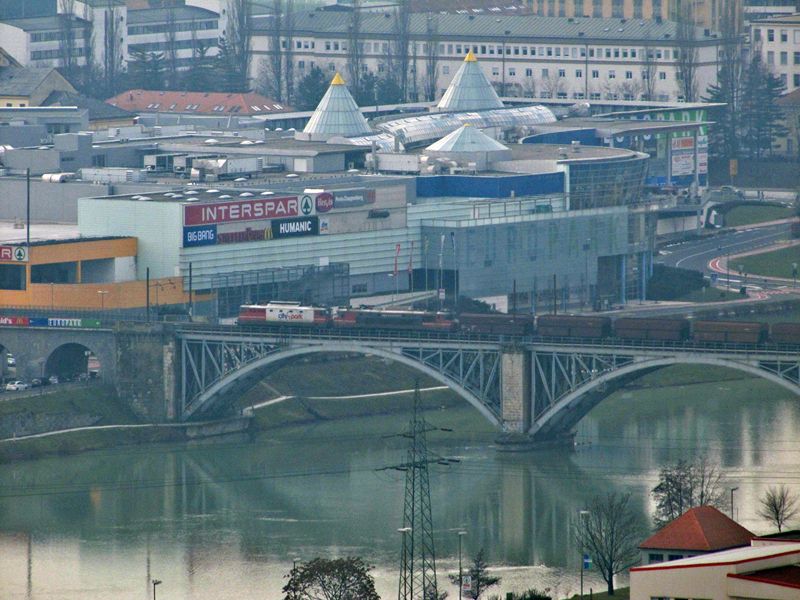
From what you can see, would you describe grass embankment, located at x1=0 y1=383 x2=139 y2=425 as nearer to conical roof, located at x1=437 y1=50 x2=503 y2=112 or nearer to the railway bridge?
the railway bridge

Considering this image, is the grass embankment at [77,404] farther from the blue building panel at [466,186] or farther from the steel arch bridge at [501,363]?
the blue building panel at [466,186]

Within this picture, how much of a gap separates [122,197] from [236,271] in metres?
8.20

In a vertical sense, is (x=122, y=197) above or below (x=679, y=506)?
above

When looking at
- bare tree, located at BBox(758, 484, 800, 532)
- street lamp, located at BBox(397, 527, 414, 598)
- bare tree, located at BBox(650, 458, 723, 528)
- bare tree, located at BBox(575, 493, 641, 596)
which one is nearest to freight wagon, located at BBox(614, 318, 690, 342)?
bare tree, located at BBox(650, 458, 723, 528)

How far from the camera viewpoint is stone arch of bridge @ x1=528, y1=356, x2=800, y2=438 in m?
113

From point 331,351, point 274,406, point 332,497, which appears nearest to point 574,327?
point 331,351

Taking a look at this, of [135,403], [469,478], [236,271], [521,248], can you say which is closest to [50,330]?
[135,403]

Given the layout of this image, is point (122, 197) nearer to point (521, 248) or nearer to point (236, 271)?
point (236, 271)

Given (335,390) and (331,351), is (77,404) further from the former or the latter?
(335,390)

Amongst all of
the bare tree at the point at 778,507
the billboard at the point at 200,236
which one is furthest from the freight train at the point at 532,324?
the bare tree at the point at 778,507

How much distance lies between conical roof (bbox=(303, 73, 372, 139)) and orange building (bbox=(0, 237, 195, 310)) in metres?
44.2

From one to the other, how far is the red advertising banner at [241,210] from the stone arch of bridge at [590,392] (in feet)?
88.2

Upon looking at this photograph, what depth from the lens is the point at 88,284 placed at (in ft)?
438

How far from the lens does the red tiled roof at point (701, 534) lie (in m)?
78.5
